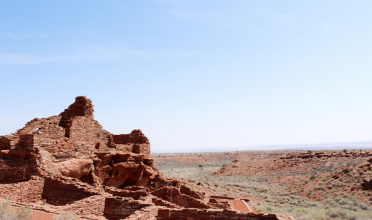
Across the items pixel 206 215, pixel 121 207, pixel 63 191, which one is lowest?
pixel 206 215

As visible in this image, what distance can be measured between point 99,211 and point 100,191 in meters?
1.30

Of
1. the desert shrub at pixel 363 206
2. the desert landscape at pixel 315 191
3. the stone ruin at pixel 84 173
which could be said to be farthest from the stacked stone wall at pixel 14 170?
the desert shrub at pixel 363 206

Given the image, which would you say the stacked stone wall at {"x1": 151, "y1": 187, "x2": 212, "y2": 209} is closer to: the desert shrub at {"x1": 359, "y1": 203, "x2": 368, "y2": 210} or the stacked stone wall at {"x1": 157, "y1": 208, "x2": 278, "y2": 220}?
the stacked stone wall at {"x1": 157, "y1": 208, "x2": 278, "y2": 220}

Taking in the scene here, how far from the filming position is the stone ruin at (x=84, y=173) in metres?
9.62

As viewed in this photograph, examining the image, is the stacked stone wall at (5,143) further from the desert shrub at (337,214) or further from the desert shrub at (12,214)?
the desert shrub at (337,214)

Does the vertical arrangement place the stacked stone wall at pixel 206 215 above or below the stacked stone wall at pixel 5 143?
below

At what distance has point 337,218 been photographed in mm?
15359

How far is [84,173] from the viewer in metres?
12.5

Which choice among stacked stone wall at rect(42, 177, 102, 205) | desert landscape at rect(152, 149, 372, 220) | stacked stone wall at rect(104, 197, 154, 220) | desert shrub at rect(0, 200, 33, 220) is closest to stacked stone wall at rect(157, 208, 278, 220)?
stacked stone wall at rect(104, 197, 154, 220)

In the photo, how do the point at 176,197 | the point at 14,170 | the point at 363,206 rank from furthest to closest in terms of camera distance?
the point at 363,206 < the point at 176,197 < the point at 14,170

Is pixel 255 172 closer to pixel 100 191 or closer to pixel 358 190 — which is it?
pixel 358 190

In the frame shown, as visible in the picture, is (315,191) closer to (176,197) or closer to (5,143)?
(176,197)

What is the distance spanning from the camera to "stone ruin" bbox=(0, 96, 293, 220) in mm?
9617

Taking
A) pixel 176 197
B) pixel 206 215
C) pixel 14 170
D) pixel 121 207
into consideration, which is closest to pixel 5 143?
pixel 14 170
